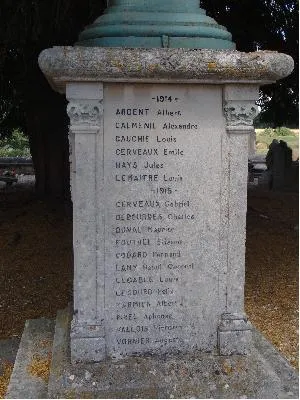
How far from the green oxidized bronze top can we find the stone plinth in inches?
7.0

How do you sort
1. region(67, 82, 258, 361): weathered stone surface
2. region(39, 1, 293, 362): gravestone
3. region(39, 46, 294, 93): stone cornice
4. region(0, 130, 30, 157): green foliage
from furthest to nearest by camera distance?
region(0, 130, 30, 157): green foliage < region(67, 82, 258, 361): weathered stone surface < region(39, 1, 293, 362): gravestone < region(39, 46, 294, 93): stone cornice

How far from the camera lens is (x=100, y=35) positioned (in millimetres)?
3197

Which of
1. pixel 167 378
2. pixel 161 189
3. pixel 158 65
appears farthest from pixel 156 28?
pixel 167 378

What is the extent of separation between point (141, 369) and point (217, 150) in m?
1.40

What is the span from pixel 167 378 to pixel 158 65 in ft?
5.91

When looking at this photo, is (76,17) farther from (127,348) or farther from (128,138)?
(127,348)

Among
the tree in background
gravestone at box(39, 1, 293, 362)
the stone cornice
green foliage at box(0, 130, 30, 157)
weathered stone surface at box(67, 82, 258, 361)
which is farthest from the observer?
green foliage at box(0, 130, 30, 157)

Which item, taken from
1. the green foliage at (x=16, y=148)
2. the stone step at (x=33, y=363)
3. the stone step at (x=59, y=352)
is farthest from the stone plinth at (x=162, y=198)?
the green foliage at (x=16, y=148)

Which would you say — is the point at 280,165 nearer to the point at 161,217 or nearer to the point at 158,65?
the point at 161,217

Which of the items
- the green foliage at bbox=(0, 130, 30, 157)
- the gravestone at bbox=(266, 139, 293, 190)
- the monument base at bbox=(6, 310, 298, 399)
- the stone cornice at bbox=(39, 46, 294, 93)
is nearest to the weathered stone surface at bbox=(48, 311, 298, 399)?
the monument base at bbox=(6, 310, 298, 399)

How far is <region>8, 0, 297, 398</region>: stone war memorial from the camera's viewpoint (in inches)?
121

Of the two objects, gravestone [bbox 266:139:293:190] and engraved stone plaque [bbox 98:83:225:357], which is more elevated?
engraved stone plaque [bbox 98:83:225:357]

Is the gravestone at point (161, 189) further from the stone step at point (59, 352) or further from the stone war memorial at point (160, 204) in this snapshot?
the stone step at point (59, 352)

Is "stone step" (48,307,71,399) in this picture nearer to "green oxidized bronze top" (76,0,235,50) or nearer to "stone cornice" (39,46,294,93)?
"stone cornice" (39,46,294,93)
